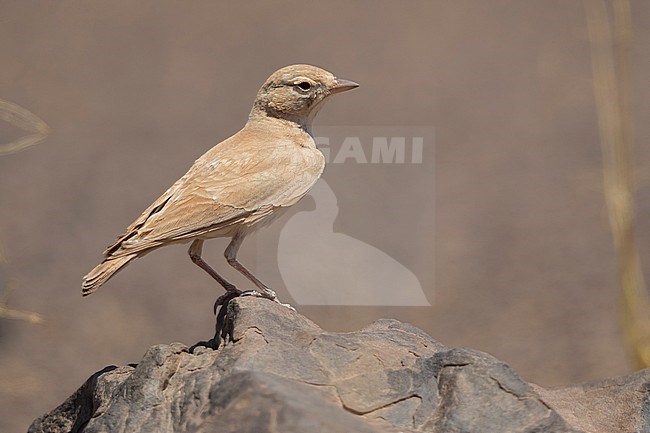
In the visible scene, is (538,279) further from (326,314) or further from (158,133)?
(158,133)

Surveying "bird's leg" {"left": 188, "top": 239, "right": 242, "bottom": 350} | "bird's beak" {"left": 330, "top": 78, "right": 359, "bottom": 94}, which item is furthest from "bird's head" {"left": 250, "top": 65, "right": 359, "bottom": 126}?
"bird's leg" {"left": 188, "top": 239, "right": 242, "bottom": 350}

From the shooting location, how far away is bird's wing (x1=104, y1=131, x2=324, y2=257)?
3770 millimetres

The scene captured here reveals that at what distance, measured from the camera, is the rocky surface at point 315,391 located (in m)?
2.82

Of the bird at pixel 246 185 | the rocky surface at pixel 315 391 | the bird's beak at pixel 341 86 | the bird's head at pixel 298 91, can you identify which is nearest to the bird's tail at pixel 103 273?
the bird at pixel 246 185

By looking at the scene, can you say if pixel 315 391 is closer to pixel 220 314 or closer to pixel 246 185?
pixel 220 314

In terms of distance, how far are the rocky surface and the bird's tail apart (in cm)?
34

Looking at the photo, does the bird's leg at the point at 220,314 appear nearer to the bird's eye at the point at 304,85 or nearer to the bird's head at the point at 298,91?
the bird's head at the point at 298,91

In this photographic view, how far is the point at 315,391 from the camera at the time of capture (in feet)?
9.89

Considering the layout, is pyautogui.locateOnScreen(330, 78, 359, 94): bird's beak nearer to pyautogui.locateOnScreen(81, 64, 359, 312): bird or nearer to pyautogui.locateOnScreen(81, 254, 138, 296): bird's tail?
pyautogui.locateOnScreen(81, 64, 359, 312): bird

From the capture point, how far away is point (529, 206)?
8.02 meters

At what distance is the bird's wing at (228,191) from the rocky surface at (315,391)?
39cm

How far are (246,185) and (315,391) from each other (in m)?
1.17

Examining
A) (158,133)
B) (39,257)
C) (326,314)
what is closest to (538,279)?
(326,314)

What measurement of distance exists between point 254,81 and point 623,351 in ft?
11.7
